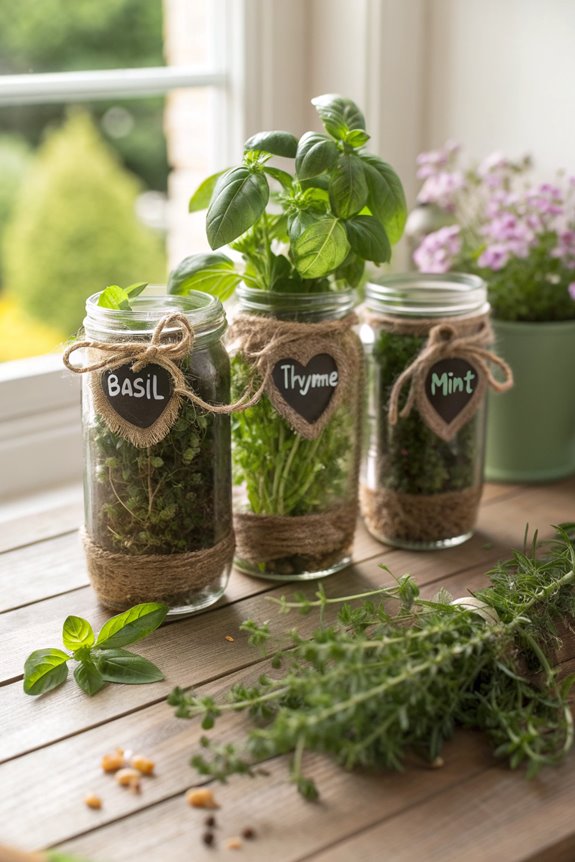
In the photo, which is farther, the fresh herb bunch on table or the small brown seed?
the fresh herb bunch on table

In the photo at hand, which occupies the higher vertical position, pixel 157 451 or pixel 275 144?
pixel 275 144

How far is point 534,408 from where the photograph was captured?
4.60 feet

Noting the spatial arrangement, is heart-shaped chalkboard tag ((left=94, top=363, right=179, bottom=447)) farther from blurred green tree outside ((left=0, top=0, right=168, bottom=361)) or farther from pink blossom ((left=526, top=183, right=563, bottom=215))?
blurred green tree outside ((left=0, top=0, right=168, bottom=361))

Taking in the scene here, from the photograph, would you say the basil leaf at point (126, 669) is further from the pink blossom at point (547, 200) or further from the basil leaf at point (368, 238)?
the pink blossom at point (547, 200)

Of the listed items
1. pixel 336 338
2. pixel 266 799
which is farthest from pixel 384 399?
pixel 266 799

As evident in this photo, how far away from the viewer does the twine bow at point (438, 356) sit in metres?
1.16

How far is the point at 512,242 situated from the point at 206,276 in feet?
1.41

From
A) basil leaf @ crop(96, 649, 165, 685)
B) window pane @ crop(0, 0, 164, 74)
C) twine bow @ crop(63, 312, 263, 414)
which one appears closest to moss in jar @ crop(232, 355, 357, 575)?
twine bow @ crop(63, 312, 263, 414)

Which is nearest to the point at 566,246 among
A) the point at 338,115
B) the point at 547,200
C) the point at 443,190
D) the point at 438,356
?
the point at 547,200

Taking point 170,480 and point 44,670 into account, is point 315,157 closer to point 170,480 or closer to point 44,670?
point 170,480

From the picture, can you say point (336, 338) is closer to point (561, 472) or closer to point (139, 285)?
point (139, 285)

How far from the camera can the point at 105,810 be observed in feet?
2.67

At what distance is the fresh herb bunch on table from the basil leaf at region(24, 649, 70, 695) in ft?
0.86

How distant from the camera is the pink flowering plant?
136cm
